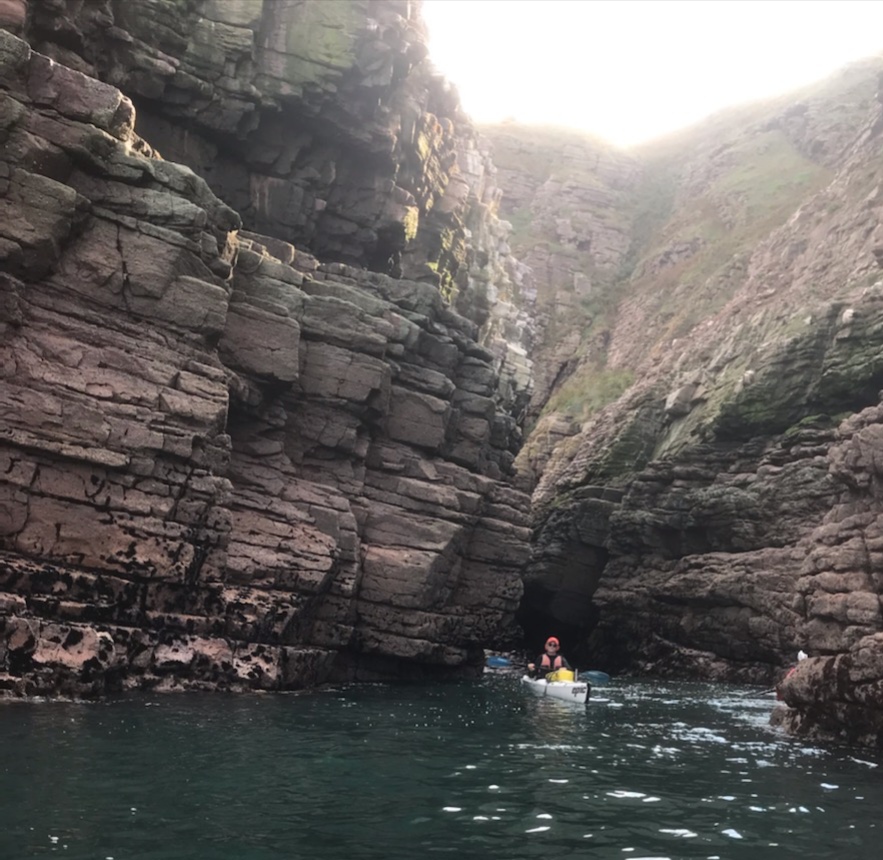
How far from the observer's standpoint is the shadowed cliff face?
80.3 feet

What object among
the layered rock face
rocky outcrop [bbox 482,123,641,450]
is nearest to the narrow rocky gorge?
the layered rock face

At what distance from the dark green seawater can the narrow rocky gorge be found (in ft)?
14.0

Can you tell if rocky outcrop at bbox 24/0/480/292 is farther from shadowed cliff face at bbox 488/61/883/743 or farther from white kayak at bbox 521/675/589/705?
white kayak at bbox 521/675/589/705

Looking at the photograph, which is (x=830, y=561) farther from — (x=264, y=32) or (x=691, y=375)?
(x=691, y=375)

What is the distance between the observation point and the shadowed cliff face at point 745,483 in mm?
24469

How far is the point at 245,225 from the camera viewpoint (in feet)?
134

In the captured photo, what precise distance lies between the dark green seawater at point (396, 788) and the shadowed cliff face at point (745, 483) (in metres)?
5.14

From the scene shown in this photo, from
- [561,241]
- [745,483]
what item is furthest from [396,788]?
[561,241]

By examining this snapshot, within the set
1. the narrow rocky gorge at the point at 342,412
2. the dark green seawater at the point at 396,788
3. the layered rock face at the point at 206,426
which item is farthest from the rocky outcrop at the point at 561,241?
the dark green seawater at the point at 396,788

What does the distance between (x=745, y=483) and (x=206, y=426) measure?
107 feet

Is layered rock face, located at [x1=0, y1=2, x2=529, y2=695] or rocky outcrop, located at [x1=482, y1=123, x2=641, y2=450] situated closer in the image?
layered rock face, located at [x1=0, y1=2, x2=529, y2=695]

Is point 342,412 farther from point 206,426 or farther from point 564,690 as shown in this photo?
point 564,690

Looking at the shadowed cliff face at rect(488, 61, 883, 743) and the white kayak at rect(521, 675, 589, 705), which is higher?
the shadowed cliff face at rect(488, 61, 883, 743)

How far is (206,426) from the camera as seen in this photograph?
2744 cm
